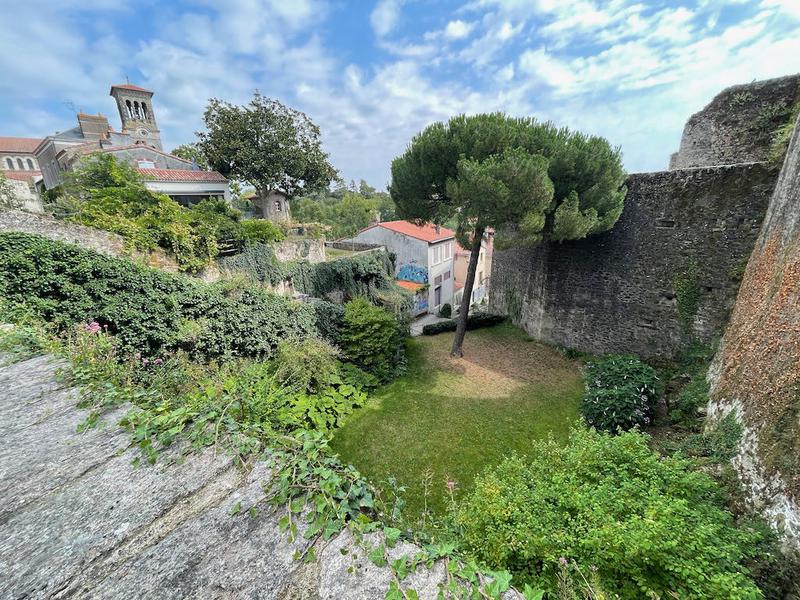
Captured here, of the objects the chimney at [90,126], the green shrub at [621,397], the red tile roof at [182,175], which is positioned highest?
the chimney at [90,126]

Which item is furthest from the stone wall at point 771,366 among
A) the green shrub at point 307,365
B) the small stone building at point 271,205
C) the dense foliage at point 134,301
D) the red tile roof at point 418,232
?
the small stone building at point 271,205

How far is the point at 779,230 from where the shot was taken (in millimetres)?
5895

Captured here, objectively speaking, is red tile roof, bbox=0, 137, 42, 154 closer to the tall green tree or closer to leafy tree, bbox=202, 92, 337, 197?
leafy tree, bbox=202, 92, 337, 197

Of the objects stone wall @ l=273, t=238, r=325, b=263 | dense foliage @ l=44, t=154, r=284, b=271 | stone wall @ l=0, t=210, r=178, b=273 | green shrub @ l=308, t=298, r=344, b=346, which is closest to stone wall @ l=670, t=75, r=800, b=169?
green shrub @ l=308, t=298, r=344, b=346

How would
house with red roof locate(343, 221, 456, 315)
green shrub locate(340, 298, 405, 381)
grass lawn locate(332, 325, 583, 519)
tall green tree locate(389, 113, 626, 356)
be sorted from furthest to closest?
house with red roof locate(343, 221, 456, 315) → green shrub locate(340, 298, 405, 381) → tall green tree locate(389, 113, 626, 356) → grass lawn locate(332, 325, 583, 519)

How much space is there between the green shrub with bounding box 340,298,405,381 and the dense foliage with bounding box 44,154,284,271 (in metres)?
4.35

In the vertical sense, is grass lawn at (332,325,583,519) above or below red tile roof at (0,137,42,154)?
below

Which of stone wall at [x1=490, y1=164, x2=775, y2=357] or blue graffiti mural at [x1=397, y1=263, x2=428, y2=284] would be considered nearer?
stone wall at [x1=490, y1=164, x2=775, y2=357]

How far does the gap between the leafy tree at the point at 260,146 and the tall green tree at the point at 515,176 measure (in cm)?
1058

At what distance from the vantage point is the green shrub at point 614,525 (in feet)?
7.63

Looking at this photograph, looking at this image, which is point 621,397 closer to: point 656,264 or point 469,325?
point 656,264

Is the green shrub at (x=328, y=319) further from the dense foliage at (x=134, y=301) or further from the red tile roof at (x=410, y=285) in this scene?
the red tile roof at (x=410, y=285)

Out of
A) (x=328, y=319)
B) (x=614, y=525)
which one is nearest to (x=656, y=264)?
(x=614, y=525)

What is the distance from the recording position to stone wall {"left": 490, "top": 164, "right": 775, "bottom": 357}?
25.6 feet
